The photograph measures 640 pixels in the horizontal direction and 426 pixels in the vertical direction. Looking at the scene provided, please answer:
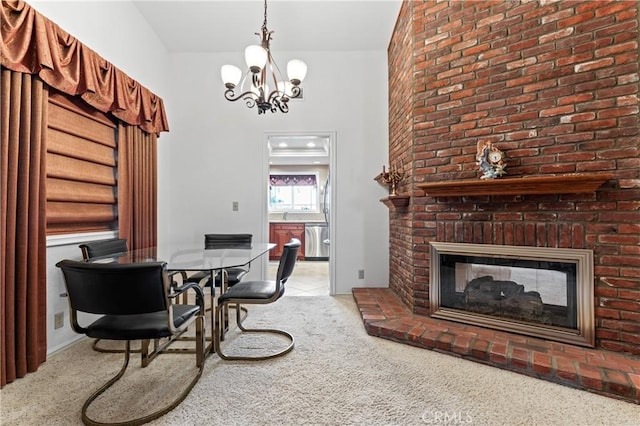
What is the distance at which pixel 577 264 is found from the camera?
1.90 metres

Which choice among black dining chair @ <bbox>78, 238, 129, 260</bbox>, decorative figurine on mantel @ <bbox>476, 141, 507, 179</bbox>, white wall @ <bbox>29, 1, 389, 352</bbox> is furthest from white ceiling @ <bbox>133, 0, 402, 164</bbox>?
black dining chair @ <bbox>78, 238, 129, 260</bbox>

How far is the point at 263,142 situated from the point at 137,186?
4.77 feet

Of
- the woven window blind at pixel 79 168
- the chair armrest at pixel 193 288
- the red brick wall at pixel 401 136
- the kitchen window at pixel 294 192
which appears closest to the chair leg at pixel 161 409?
the chair armrest at pixel 193 288

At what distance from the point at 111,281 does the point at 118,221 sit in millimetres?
1630

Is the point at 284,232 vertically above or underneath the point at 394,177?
underneath

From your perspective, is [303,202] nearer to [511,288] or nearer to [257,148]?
[257,148]

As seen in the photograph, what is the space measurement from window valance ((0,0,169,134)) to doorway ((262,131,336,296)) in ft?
Result: 7.19

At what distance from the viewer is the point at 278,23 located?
9.88 ft

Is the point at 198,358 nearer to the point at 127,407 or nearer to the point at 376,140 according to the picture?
the point at 127,407

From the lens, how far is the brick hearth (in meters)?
1.53

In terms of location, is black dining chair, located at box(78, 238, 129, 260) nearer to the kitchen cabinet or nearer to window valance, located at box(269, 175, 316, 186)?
the kitchen cabinet

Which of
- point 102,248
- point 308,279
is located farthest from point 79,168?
point 308,279

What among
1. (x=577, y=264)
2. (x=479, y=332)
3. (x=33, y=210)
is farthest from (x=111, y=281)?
(x=577, y=264)

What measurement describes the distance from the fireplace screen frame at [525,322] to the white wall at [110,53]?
9.22 ft
